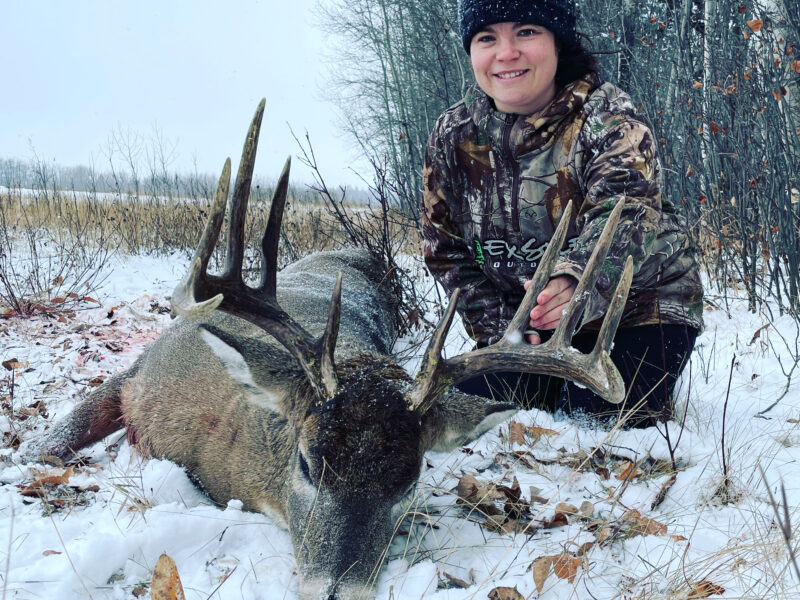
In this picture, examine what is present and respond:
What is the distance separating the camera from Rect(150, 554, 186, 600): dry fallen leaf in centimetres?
203

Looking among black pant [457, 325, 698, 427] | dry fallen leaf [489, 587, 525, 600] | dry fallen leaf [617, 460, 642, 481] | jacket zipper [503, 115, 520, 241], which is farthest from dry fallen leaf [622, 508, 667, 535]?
jacket zipper [503, 115, 520, 241]

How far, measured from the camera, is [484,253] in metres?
4.34

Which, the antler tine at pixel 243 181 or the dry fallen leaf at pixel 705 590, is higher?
the antler tine at pixel 243 181

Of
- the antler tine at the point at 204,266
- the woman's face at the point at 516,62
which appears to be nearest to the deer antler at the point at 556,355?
the antler tine at the point at 204,266

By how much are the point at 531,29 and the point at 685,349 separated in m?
1.95

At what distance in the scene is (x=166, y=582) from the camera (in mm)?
2074

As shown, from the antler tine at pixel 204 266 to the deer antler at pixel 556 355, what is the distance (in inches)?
30.6

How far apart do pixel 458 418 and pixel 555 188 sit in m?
1.80

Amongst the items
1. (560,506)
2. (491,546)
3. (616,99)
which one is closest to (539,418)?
(560,506)

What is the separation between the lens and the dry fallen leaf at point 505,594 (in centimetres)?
204

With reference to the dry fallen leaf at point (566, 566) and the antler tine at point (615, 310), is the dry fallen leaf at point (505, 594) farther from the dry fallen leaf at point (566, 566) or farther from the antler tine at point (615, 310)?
the antler tine at point (615, 310)

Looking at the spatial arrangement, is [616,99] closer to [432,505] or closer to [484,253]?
[484,253]

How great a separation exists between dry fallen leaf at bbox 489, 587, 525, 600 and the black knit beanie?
2837 millimetres

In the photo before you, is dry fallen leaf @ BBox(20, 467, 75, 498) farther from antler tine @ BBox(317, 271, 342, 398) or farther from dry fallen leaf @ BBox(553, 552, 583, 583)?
dry fallen leaf @ BBox(553, 552, 583, 583)
